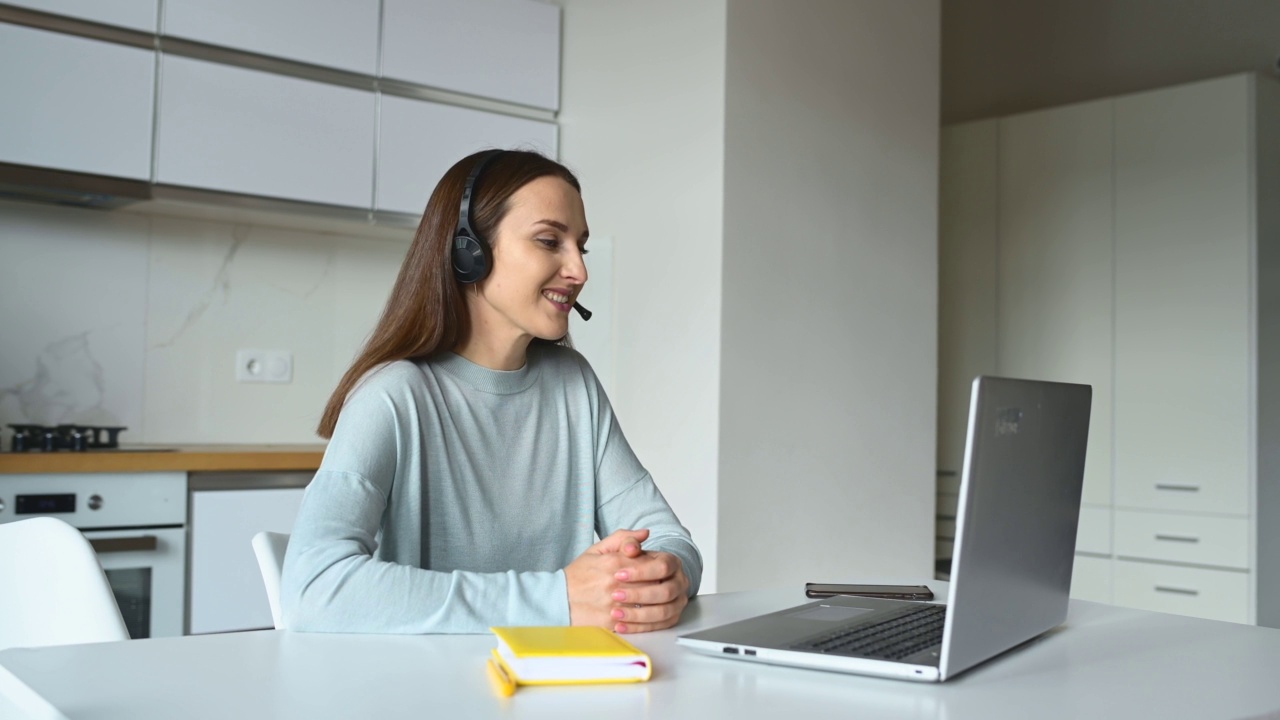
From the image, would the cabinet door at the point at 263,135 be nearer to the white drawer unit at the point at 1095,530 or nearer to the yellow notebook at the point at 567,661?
the yellow notebook at the point at 567,661

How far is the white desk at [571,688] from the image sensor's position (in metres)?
0.88

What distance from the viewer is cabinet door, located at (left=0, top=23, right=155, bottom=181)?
9.20ft

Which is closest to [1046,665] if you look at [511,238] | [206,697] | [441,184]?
[206,697]

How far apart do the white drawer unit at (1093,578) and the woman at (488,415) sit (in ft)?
9.09

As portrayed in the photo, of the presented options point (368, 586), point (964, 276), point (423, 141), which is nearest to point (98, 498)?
point (423, 141)

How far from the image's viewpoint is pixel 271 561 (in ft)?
4.78

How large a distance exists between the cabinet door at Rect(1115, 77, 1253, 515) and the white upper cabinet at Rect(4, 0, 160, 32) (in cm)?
319

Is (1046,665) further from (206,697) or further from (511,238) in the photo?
(511,238)

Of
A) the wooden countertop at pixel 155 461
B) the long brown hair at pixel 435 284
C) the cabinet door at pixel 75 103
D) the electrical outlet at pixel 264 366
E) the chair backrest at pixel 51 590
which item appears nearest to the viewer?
the chair backrest at pixel 51 590

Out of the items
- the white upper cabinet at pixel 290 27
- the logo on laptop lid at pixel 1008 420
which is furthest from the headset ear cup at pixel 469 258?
the white upper cabinet at pixel 290 27

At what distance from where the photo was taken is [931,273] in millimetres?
3691

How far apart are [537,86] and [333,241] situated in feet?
2.77

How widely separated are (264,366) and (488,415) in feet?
7.14

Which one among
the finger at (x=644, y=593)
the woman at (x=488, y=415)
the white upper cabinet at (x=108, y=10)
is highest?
the white upper cabinet at (x=108, y=10)
